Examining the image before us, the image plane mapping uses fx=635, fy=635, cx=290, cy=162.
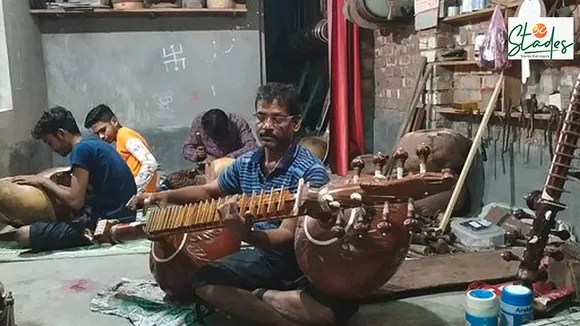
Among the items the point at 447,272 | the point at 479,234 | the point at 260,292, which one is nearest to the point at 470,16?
the point at 479,234

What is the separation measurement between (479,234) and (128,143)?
2.23m

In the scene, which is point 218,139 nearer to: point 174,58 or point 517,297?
point 174,58

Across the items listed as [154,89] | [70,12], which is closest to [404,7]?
[154,89]

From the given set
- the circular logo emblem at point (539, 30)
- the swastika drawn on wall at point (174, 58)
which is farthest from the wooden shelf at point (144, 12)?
the circular logo emblem at point (539, 30)

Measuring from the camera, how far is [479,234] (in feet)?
10.7

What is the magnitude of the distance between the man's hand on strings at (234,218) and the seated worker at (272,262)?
278 mm

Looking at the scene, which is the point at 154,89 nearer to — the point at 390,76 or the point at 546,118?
the point at 390,76

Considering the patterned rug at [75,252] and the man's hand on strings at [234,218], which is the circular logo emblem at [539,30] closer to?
the man's hand on strings at [234,218]

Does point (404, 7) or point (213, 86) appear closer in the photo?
point (404, 7)

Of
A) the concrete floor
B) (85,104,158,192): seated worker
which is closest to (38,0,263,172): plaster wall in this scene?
(85,104,158,192): seated worker

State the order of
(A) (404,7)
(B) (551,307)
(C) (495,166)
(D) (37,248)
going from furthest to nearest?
(A) (404,7), (C) (495,166), (D) (37,248), (B) (551,307)

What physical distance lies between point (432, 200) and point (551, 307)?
147cm

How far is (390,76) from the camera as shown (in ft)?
17.1

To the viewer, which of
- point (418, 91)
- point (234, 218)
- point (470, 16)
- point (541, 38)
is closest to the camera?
point (234, 218)
